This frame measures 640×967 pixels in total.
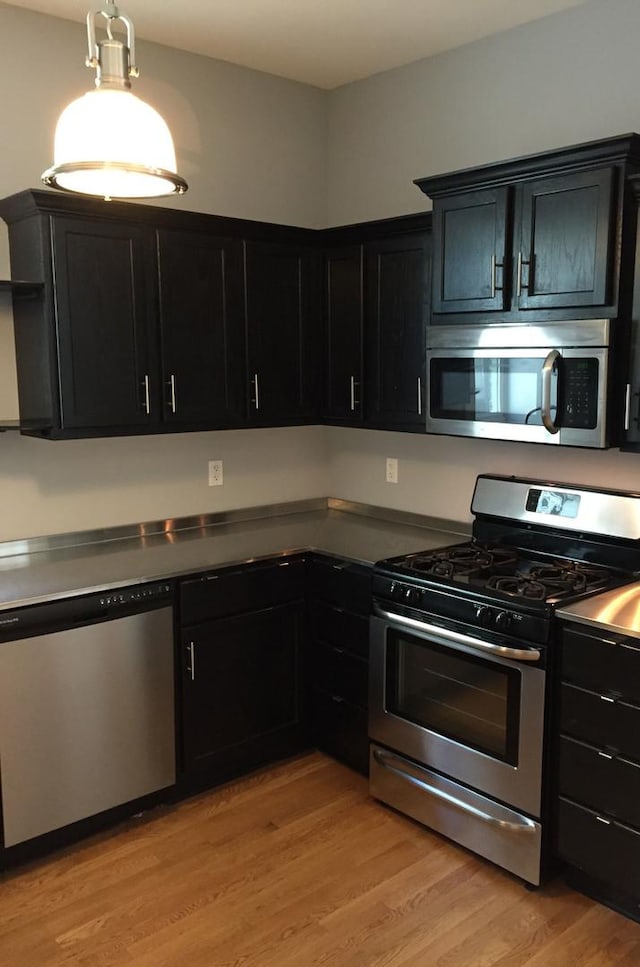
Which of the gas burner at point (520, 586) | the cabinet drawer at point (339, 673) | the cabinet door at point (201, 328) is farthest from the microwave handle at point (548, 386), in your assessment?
the cabinet door at point (201, 328)

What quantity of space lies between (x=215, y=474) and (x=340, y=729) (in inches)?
48.3

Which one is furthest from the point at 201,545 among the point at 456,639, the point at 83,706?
the point at 456,639

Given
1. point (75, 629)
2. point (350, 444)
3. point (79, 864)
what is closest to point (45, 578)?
point (75, 629)

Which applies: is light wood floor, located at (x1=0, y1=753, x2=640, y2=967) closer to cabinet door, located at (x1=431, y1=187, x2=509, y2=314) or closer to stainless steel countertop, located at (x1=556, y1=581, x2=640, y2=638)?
stainless steel countertop, located at (x1=556, y1=581, x2=640, y2=638)

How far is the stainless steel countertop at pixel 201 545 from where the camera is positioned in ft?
9.02

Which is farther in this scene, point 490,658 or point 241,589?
point 241,589

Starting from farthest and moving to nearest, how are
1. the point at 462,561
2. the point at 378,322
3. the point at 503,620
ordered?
1. the point at 378,322
2. the point at 462,561
3. the point at 503,620

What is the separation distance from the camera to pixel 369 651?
3000 millimetres

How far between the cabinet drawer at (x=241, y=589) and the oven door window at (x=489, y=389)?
86cm

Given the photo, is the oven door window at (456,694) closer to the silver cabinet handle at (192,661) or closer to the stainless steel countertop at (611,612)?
the stainless steel countertop at (611,612)

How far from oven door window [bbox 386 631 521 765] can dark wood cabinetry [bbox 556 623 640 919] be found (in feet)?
0.58

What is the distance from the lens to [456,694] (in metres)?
2.66

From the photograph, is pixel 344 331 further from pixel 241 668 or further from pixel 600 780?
pixel 600 780

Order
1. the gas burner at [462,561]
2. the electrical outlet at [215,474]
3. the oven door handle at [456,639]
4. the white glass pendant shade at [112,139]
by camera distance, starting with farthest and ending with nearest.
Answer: the electrical outlet at [215,474], the gas burner at [462,561], the oven door handle at [456,639], the white glass pendant shade at [112,139]
